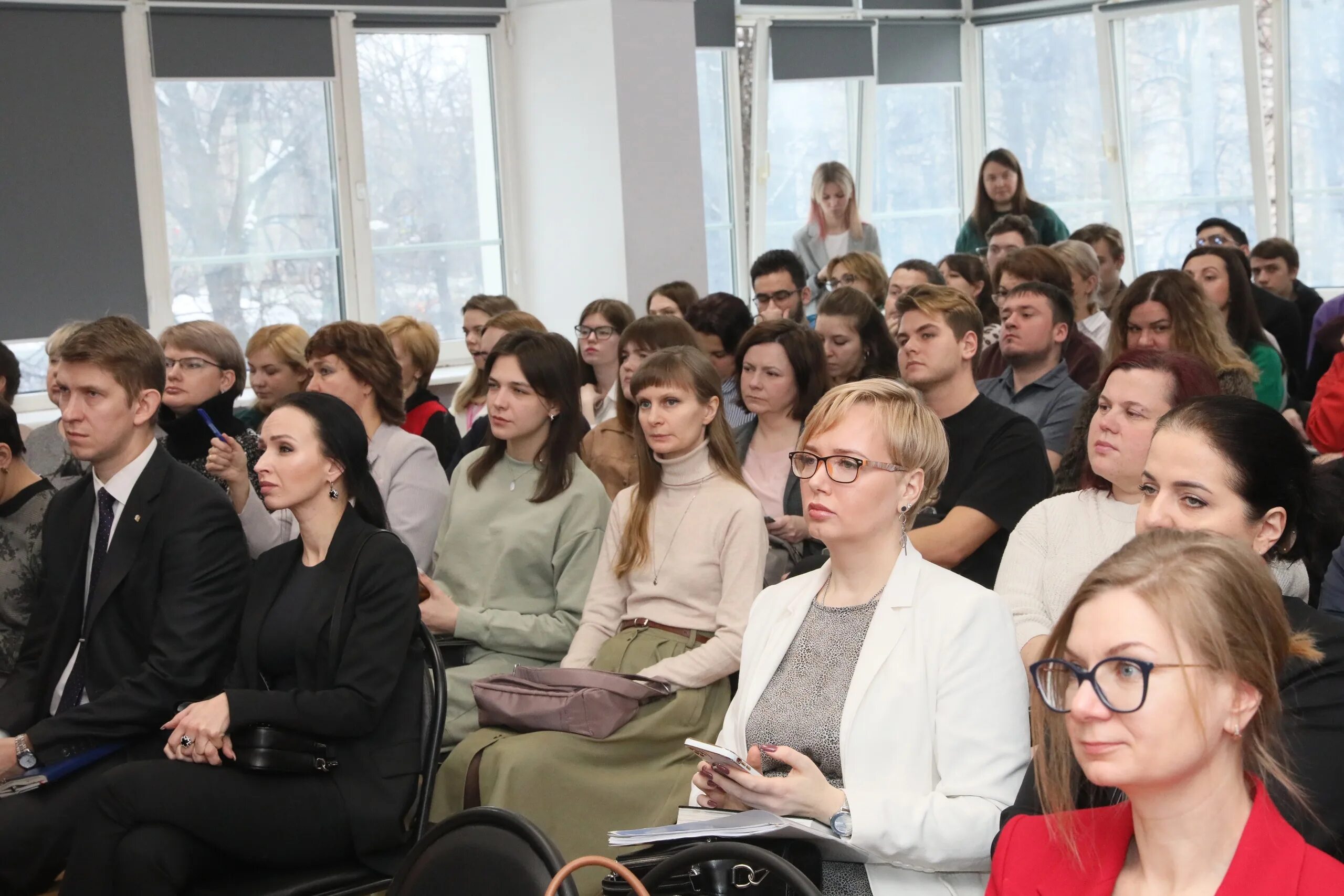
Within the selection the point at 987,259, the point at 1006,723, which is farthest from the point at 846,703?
the point at 987,259

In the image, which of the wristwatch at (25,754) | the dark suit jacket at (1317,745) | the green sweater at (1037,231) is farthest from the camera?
the green sweater at (1037,231)

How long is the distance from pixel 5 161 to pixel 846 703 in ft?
18.1

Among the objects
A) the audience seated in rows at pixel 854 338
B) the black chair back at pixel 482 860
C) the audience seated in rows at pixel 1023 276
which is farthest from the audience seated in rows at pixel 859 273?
the black chair back at pixel 482 860

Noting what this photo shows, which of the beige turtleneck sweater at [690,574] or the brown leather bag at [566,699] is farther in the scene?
the beige turtleneck sweater at [690,574]

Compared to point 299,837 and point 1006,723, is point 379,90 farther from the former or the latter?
point 1006,723

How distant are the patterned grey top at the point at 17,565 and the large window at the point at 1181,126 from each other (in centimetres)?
812

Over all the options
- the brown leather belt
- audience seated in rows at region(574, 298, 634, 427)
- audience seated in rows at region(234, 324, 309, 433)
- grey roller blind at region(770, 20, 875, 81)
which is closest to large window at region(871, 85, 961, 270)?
grey roller blind at region(770, 20, 875, 81)

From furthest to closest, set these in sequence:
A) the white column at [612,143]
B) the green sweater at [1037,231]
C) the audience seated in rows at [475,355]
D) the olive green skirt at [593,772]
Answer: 1. the green sweater at [1037,231]
2. the white column at [612,143]
3. the audience seated in rows at [475,355]
4. the olive green skirt at [593,772]

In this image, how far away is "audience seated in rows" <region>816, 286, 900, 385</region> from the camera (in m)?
4.52

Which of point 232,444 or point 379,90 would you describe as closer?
point 232,444

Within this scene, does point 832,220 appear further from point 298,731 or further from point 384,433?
point 298,731

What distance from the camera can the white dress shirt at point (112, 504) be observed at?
2.96 metres

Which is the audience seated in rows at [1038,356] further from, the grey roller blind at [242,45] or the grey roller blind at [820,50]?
the grey roller blind at [820,50]

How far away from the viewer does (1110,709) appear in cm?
136
